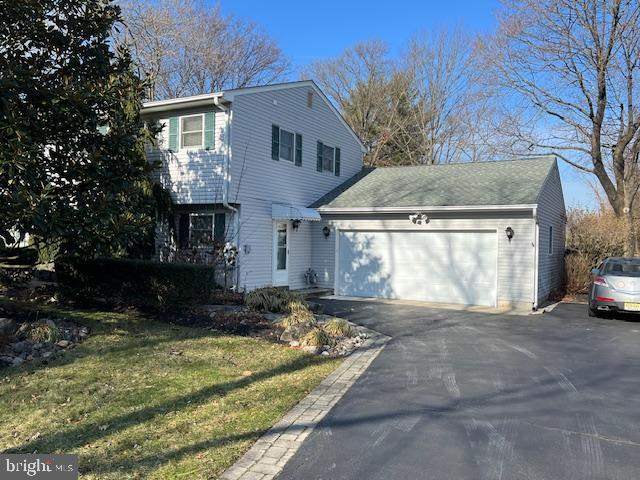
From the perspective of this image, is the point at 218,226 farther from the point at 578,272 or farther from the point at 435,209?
the point at 578,272

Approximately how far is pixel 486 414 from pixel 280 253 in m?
10.6

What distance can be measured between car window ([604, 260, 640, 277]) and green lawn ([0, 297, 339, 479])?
7910 millimetres

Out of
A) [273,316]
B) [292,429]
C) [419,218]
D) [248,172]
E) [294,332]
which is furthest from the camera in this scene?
[419,218]

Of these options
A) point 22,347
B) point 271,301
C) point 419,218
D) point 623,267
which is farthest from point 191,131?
point 623,267

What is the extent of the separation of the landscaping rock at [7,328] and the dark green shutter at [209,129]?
716 cm

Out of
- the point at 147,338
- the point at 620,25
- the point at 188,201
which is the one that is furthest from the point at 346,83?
the point at 147,338

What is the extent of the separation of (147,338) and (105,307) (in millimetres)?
3089

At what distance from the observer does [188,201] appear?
13.7 metres

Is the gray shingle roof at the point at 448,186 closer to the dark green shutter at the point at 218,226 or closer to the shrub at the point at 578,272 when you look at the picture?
the shrub at the point at 578,272

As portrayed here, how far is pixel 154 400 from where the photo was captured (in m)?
5.19

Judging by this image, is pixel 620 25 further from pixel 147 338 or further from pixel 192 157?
pixel 147 338

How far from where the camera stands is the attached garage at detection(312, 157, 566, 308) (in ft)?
43.3

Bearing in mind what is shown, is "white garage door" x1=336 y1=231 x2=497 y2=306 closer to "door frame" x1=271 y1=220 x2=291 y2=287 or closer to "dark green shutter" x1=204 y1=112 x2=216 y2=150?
"door frame" x1=271 y1=220 x2=291 y2=287

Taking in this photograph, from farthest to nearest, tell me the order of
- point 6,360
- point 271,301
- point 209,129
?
point 209,129 < point 271,301 < point 6,360
